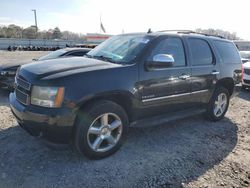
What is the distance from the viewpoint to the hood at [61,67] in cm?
327

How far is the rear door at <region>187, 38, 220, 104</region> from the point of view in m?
4.65

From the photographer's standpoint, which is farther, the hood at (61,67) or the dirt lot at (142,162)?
the hood at (61,67)

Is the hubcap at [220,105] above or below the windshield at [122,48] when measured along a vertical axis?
below

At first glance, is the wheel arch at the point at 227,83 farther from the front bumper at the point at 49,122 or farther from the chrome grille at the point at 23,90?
the chrome grille at the point at 23,90

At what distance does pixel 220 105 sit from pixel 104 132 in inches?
126

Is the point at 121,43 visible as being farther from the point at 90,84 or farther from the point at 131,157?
the point at 131,157

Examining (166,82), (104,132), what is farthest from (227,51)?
(104,132)

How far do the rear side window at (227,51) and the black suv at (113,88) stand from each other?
346mm

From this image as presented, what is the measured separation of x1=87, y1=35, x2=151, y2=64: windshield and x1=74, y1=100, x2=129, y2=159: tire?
838 millimetres

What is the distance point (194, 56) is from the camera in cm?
470

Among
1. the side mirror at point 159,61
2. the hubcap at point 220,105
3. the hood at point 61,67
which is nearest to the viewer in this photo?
the hood at point 61,67

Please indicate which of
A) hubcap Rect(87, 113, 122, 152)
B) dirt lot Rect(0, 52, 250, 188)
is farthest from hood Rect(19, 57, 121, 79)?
dirt lot Rect(0, 52, 250, 188)

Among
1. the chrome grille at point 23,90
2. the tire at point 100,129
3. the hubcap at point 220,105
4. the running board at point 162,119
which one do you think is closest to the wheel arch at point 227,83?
the hubcap at point 220,105

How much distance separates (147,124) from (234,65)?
2946 mm
